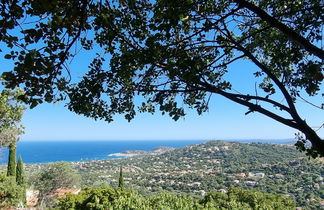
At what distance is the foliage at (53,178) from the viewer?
22.8m

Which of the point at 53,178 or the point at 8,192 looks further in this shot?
the point at 53,178

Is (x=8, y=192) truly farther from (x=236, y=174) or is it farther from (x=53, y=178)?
(x=236, y=174)

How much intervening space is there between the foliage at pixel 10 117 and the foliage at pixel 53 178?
25.5 ft

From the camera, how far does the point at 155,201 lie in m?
8.77

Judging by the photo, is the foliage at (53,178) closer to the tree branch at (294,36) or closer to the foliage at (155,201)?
the foliage at (155,201)

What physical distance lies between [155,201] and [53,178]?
57.5 feet

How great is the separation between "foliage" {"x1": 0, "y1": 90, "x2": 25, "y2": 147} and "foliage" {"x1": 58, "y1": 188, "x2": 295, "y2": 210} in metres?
6.39

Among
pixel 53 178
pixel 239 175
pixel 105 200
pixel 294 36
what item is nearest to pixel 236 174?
pixel 239 175

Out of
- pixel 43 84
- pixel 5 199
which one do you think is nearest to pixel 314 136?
pixel 43 84

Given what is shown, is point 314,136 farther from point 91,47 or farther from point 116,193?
point 116,193

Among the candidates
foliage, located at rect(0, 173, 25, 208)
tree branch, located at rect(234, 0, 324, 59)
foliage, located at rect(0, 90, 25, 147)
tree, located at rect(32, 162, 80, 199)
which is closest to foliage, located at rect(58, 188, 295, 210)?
foliage, located at rect(0, 173, 25, 208)

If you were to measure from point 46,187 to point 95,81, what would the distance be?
2314 centimetres

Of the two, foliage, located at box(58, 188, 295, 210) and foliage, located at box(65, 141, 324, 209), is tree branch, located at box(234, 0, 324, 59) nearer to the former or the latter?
foliage, located at box(65, 141, 324, 209)

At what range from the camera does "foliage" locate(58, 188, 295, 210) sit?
744 centimetres
